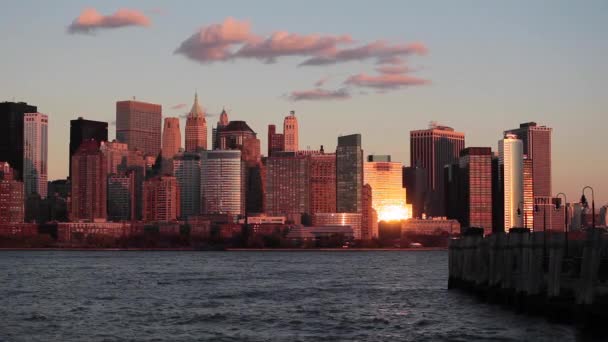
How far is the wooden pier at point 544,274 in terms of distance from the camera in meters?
55.1

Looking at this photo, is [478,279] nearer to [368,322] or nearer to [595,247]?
[368,322]

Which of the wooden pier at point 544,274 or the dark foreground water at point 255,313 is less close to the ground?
the wooden pier at point 544,274

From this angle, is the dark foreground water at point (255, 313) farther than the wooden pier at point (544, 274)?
Yes

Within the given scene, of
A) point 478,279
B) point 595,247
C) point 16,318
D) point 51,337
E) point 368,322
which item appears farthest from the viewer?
point 478,279

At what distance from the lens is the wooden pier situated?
55094mm

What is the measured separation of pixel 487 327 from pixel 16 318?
105 ft

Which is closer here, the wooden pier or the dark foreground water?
the wooden pier

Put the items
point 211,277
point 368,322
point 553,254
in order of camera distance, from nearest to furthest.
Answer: point 553,254 < point 368,322 < point 211,277

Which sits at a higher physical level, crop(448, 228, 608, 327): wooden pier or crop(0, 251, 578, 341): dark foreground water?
crop(448, 228, 608, 327): wooden pier

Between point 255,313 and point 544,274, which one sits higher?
point 544,274

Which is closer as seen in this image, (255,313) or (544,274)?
(544,274)

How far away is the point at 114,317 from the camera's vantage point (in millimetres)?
76500

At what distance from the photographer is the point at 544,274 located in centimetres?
7006

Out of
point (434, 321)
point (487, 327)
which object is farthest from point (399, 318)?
point (487, 327)
